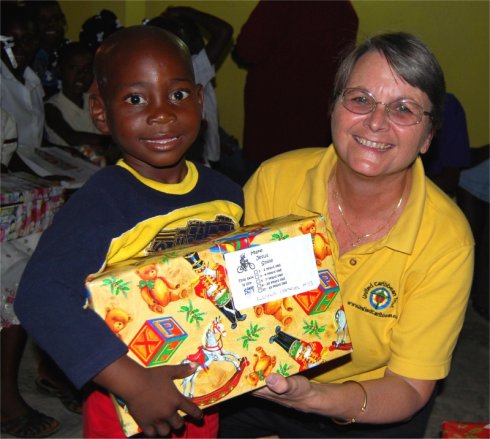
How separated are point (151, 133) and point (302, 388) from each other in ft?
2.17

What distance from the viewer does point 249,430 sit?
6.55 feet

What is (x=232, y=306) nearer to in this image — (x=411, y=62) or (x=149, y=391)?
(x=149, y=391)

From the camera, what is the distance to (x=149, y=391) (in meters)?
1.22

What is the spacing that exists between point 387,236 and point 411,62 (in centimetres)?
44

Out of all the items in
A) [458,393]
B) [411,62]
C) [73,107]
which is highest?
[411,62]

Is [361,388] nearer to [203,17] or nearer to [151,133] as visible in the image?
[151,133]

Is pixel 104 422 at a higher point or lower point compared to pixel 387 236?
lower

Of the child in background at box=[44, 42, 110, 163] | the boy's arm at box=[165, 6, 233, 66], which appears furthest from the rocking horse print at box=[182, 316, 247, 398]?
the boy's arm at box=[165, 6, 233, 66]

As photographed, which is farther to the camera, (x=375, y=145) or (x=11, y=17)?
(x=11, y=17)

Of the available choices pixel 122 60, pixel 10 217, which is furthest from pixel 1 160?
pixel 122 60

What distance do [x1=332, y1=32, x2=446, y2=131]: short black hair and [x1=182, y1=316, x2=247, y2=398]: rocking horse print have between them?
0.73 meters

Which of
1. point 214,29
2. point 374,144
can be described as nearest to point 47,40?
point 214,29

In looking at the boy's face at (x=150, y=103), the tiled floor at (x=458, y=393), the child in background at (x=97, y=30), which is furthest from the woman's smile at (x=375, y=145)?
the child in background at (x=97, y=30)

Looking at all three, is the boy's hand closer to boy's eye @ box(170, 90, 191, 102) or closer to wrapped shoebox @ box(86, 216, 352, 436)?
wrapped shoebox @ box(86, 216, 352, 436)
